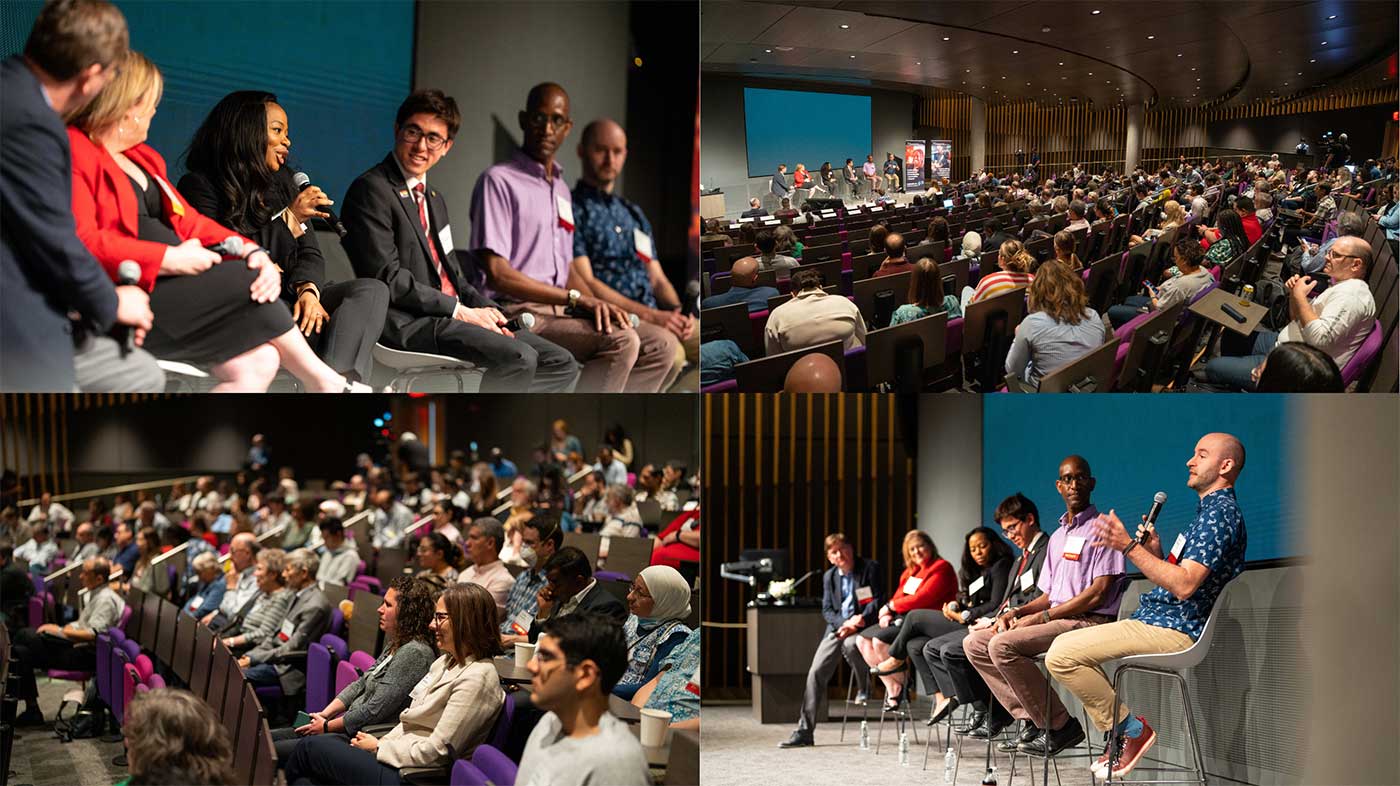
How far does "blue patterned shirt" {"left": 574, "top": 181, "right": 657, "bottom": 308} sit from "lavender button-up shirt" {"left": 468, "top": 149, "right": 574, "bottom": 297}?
64 millimetres

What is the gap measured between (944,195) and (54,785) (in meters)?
5.04

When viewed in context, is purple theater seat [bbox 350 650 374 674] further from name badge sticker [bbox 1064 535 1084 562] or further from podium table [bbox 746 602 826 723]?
podium table [bbox 746 602 826 723]

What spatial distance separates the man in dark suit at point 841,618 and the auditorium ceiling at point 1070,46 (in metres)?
3.37

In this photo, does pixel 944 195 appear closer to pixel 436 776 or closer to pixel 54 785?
pixel 436 776

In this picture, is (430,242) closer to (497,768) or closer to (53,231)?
(53,231)

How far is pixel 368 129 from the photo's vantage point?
5.07 metres

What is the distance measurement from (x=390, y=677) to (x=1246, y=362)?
12.4ft

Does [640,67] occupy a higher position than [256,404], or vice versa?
[640,67]

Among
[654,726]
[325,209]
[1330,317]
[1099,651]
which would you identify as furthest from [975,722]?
[325,209]

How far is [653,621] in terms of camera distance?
5.21 m

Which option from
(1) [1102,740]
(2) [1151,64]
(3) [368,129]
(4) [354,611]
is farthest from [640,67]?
(1) [1102,740]

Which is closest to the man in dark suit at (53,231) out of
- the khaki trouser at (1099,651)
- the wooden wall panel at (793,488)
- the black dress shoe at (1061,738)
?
the khaki trouser at (1099,651)

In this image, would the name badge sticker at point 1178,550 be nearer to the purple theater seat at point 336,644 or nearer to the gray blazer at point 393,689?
the gray blazer at point 393,689

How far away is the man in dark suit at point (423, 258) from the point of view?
507 centimetres
